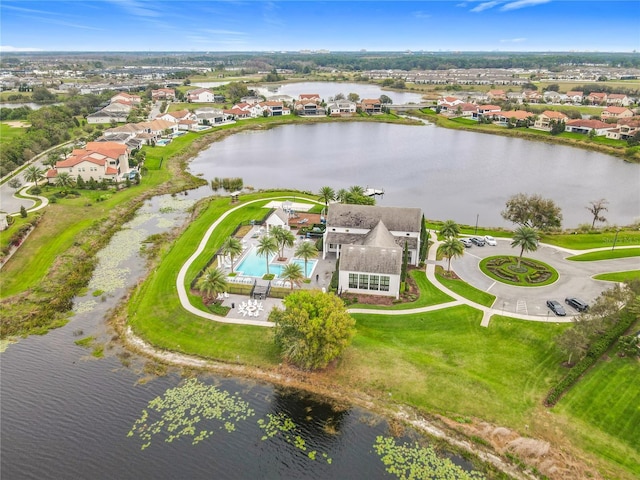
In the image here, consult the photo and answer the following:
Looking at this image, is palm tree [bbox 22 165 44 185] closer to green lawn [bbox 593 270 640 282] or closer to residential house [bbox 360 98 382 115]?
green lawn [bbox 593 270 640 282]

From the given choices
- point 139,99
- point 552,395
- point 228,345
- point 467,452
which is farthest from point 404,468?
point 139,99

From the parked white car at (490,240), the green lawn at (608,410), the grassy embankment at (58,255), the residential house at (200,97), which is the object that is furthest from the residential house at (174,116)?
the green lawn at (608,410)

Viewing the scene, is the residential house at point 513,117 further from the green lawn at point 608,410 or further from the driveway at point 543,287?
Answer: the green lawn at point 608,410

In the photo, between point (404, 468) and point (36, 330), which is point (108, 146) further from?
point (404, 468)

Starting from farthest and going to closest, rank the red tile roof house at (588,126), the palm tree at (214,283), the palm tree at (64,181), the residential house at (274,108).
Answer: the residential house at (274,108) → the red tile roof house at (588,126) → the palm tree at (64,181) → the palm tree at (214,283)

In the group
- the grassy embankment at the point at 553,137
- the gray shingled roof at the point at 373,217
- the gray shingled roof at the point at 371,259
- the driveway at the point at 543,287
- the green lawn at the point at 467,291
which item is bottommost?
the green lawn at the point at 467,291

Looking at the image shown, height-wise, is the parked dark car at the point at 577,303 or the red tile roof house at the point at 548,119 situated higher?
the red tile roof house at the point at 548,119

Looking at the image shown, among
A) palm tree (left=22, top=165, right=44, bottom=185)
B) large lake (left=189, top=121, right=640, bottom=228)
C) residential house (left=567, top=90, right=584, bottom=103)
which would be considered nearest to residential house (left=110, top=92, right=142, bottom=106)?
large lake (left=189, top=121, right=640, bottom=228)

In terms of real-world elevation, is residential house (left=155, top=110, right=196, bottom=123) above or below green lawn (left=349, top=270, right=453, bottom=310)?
above
